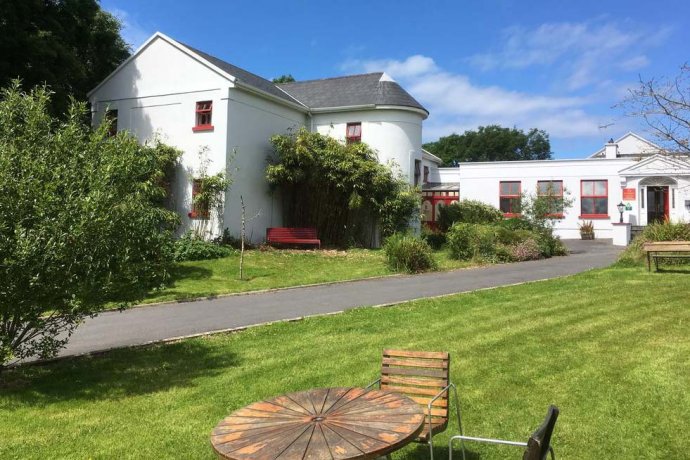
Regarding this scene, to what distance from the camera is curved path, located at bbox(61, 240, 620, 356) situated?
9000 millimetres

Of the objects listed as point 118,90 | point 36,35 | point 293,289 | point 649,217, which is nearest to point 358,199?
point 293,289

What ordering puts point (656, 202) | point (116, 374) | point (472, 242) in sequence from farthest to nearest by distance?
1. point (656, 202)
2. point (472, 242)
3. point (116, 374)

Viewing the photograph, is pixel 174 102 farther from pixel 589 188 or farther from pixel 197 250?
pixel 589 188

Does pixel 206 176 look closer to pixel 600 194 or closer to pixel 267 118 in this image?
pixel 267 118

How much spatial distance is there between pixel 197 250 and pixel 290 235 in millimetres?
4743

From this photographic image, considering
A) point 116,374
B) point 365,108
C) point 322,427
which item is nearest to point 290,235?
point 365,108

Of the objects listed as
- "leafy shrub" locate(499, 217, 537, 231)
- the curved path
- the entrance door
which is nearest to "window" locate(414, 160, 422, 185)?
"leafy shrub" locate(499, 217, 537, 231)

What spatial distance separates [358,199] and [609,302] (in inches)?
520

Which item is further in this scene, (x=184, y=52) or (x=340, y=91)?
(x=340, y=91)

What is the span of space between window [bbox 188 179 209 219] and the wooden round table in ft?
59.1

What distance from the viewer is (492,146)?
269ft

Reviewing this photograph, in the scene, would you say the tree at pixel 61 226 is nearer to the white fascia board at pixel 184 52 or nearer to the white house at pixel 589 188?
the white fascia board at pixel 184 52

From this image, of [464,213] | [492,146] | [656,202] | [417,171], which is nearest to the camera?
[417,171]

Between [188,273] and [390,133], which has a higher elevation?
[390,133]
